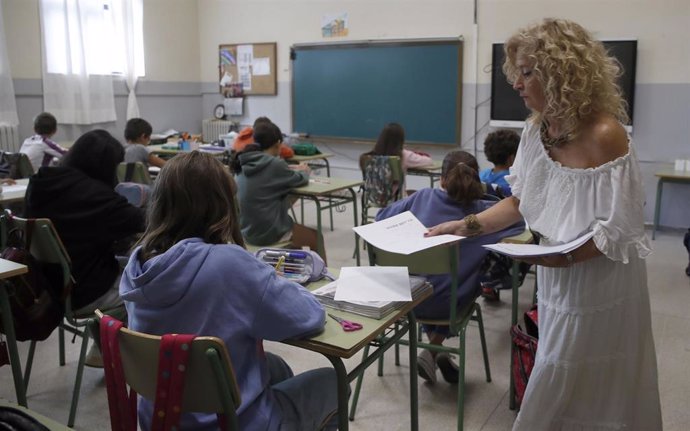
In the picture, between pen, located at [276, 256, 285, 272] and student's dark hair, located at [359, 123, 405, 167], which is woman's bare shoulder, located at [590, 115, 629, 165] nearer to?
pen, located at [276, 256, 285, 272]

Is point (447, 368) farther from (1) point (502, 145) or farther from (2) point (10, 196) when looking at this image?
(2) point (10, 196)

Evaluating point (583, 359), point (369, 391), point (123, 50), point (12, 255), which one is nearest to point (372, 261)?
point (369, 391)

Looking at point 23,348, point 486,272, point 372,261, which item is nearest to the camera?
point 372,261

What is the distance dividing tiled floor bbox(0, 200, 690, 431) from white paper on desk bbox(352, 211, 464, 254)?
87 centimetres

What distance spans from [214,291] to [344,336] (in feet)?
1.17

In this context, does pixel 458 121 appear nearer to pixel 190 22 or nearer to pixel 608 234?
pixel 190 22

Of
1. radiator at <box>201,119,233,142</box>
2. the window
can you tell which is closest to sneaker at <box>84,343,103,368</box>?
the window

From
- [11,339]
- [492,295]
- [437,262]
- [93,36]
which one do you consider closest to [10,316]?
[11,339]

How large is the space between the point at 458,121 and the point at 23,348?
4.83 m

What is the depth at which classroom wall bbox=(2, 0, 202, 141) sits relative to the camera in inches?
257

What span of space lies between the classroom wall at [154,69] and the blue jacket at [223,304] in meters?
6.14

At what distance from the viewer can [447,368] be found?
8.71 feet

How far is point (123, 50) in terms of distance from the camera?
7559 mm

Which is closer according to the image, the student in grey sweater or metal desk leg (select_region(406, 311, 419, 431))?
metal desk leg (select_region(406, 311, 419, 431))
